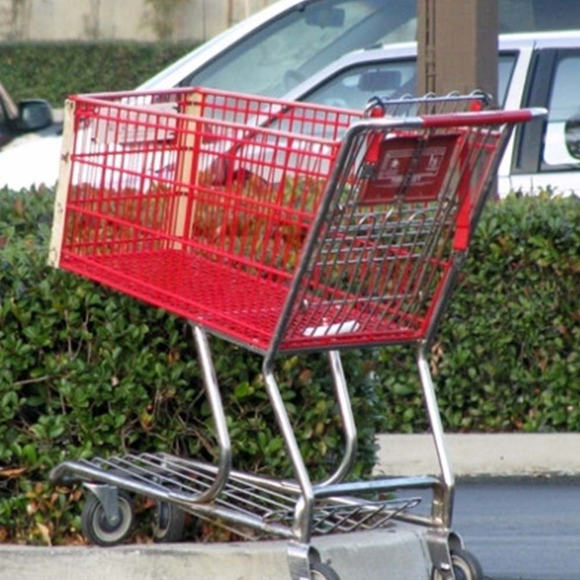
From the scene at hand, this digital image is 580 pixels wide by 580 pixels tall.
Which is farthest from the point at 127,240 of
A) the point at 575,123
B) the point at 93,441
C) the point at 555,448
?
the point at 575,123

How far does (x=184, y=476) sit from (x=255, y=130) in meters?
1.04

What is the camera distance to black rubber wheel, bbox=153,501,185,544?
5.28 m

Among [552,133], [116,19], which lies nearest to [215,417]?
[552,133]

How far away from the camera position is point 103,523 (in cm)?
523

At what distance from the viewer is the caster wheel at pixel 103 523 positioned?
5195 millimetres

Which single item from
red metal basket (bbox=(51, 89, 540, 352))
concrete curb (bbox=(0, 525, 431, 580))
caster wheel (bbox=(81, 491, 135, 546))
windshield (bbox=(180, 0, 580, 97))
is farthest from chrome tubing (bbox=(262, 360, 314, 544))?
windshield (bbox=(180, 0, 580, 97))

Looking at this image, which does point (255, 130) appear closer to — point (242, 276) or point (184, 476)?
point (242, 276)

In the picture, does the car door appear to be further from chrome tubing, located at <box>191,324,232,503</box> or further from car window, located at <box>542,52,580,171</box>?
chrome tubing, located at <box>191,324,232,503</box>

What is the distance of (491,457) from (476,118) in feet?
11.2

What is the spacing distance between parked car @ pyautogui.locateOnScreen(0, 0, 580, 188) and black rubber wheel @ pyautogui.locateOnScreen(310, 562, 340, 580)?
5.18m

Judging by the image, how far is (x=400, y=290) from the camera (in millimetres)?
4953

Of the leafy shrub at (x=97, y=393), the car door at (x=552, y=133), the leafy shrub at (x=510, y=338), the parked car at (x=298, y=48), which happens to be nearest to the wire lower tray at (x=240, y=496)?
the leafy shrub at (x=97, y=393)

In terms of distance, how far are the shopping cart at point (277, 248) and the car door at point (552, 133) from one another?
425 cm

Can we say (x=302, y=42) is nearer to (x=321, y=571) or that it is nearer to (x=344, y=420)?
(x=344, y=420)
